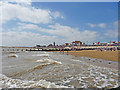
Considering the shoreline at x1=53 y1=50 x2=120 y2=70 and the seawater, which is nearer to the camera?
the seawater

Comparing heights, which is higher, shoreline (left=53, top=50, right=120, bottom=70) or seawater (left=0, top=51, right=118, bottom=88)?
seawater (left=0, top=51, right=118, bottom=88)

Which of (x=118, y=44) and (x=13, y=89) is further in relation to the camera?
(x=118, y=44)

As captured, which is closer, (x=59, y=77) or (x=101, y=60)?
(x=59, y=77)

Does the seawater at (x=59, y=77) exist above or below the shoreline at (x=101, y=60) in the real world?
above

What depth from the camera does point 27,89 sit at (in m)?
3.60

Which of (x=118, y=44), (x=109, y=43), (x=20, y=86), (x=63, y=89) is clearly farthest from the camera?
(x=109, y=43)

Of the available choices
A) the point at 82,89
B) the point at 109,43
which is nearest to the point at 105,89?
the point at 82,89

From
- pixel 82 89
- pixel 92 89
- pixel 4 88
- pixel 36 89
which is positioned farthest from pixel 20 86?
pixel 92 89

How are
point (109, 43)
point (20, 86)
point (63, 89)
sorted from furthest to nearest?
point (109, 43) < point (20, 86) < point (63, 89)

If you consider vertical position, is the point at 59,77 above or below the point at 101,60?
above

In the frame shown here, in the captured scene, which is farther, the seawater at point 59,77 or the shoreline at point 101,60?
the shoreline at point 101,60

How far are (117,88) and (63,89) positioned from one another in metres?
2.60

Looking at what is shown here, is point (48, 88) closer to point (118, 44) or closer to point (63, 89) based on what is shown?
point (63, 89)

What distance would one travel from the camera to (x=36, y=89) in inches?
140
